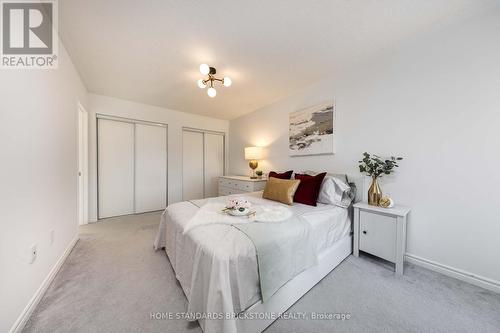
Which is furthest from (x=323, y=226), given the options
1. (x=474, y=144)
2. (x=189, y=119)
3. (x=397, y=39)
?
(x=189, y=119)

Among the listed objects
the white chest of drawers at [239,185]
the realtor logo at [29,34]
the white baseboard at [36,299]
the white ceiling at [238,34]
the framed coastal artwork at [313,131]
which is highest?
the white ceiling at [238,34]

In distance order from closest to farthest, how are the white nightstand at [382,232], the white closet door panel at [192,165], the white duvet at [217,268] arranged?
the white duvet at [217,268] < the white nightstand at [382,232] < the white closet door panel at [192,165]

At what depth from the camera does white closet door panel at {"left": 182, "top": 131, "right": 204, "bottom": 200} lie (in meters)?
4.29

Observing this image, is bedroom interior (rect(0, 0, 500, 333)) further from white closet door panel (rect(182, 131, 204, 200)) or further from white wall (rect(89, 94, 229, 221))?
white closet door panel (rect(182, 131, 204, 200))

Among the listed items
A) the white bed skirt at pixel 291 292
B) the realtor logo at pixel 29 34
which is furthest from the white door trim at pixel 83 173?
the white bed skirt at pixel 291 292

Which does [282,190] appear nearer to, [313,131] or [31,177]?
[313,131]

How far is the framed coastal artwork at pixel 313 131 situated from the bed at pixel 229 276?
1.27 meters

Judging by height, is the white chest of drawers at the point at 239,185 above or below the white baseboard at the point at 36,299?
above

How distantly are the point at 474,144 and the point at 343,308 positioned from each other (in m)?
1.81

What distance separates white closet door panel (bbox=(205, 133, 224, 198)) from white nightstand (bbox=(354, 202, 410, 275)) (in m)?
3.51

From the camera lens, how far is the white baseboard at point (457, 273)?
1.49 metres

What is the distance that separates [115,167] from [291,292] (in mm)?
3715

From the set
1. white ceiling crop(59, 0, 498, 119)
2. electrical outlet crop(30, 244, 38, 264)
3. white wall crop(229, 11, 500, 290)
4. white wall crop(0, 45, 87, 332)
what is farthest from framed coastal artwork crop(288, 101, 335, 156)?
electrical outlet crop(30, 244, 38, 264)

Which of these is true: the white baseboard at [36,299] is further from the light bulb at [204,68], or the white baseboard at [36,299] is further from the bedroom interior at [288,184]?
the light bulb at [204,68]
